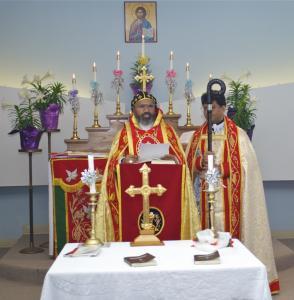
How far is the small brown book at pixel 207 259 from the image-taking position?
250cm

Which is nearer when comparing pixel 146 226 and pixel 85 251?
pixel 85 251

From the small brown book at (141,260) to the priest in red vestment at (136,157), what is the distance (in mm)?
1360

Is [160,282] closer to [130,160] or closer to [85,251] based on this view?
[85,251]

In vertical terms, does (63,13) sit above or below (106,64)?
above

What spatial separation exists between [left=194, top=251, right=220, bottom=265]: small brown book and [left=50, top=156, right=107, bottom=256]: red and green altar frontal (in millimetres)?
2727

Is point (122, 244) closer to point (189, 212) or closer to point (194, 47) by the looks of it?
point (189, 212)

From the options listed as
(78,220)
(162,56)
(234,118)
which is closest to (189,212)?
(78,220)

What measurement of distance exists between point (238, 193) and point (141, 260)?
2.17 meters

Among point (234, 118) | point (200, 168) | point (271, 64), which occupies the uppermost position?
point (271, 64)

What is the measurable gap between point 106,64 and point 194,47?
1.32 metres

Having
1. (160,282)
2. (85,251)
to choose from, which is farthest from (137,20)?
(160,282)

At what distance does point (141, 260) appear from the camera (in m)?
2.54

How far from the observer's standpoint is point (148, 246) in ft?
9.74

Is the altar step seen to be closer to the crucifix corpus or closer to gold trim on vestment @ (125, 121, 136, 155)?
gold trim on vestment @ (125, 121, 136, 155)
